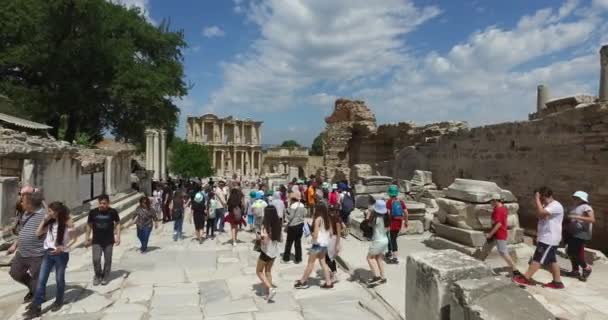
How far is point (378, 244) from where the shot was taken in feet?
20.2

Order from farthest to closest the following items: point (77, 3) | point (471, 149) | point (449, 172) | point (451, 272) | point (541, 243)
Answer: point (77, 3), point (449, 172), point (471, 149), point (541, 243), point (451, 272)

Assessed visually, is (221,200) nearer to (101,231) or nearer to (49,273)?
(101,231)

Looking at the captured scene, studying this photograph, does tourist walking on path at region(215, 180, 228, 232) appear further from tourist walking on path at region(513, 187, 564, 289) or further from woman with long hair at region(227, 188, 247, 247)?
tourist walking on path at region(513, 187, 564, 289)

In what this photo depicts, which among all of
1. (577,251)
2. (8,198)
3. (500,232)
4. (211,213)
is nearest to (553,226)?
(500,232)

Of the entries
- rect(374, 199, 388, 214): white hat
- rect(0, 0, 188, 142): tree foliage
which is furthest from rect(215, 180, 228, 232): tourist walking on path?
rect(0, 0, 188, 142): tree foliage

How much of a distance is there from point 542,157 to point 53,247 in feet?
37.7

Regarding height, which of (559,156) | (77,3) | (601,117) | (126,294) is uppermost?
(77,3)

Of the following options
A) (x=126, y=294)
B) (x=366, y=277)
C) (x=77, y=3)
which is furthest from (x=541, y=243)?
(x=77, y=3)

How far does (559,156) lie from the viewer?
412 inches

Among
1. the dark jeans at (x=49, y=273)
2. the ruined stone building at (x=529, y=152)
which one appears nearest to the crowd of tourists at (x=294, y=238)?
the dark jeans at (x=49, y=273)

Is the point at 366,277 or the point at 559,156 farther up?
the point at 559,156

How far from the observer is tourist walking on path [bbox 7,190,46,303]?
205 inches

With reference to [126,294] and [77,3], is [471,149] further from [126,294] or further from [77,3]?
[77,3]

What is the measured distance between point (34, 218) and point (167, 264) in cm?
305
